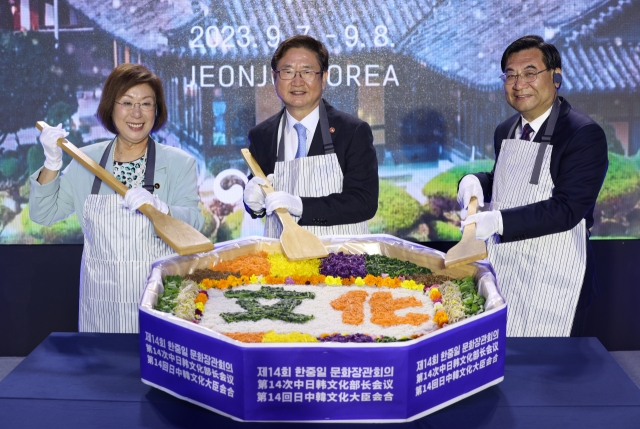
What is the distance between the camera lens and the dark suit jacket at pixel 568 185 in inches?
112

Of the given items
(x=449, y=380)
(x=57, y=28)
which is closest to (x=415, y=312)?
(x=449, y=380)

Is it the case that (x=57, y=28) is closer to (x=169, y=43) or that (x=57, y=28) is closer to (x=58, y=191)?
(x=169, y=43)

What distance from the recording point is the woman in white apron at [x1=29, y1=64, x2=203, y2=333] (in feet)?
9.81

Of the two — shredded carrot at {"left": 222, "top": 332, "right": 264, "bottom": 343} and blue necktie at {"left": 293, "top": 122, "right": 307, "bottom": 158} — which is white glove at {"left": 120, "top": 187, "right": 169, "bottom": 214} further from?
shredded carrot at {"left": 222, "top": 332, "right": 264, "bottom": 343}

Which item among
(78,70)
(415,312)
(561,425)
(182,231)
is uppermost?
(78,70)

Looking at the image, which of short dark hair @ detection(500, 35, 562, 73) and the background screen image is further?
the background screen image

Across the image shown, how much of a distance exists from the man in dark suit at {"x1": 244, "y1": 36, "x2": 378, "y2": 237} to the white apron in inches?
22.6

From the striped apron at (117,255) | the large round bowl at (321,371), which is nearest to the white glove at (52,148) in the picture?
the striped apron at (117,255)

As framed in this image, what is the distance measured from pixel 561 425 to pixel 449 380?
0.90 feet

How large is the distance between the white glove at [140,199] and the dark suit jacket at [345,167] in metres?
0.45

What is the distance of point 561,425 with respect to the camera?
72.2 inches

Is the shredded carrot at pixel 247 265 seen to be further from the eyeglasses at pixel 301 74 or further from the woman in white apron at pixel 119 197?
the eyeglasses at pixel 301 74

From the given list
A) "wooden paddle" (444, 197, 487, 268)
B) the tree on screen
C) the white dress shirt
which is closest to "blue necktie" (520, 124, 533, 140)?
"wooden paddle" (444, 197, 487, 268)

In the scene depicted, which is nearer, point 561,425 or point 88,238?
point 561,425
